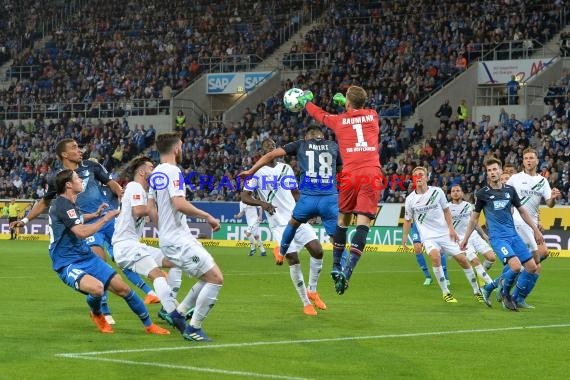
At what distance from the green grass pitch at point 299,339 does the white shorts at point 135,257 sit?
0.76m

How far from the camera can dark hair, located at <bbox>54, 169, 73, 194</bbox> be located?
12.2m

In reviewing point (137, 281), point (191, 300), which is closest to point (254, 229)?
point (137, 281)

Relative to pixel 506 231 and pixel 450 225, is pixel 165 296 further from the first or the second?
pixel 450 225

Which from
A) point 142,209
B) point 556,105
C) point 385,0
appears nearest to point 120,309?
point 142,209

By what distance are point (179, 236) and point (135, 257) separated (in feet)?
5.48

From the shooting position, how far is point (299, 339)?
12.3 m

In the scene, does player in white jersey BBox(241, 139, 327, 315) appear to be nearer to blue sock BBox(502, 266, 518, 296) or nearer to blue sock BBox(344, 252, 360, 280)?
blue sock BBox(344, 252, 360, 280)

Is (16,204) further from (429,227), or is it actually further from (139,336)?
(139,336)

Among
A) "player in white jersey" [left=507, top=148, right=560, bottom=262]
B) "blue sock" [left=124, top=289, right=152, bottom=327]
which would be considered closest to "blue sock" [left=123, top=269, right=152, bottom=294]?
"blue sock" [left=124, top=289, right=152, bottom=327]

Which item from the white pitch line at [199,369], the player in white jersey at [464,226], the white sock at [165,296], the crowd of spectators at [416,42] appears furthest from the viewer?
the crowd of spectators at [416,42]

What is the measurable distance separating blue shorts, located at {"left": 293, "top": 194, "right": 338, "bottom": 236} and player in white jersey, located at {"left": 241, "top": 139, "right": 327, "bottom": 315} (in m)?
0.45

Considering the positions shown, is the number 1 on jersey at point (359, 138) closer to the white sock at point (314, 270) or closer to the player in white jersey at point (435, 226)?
the white sock at point (314, 270)

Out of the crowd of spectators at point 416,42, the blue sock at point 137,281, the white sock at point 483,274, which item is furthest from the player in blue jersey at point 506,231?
the crowd of spectators at point 416,42

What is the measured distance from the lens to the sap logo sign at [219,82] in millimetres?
52031
